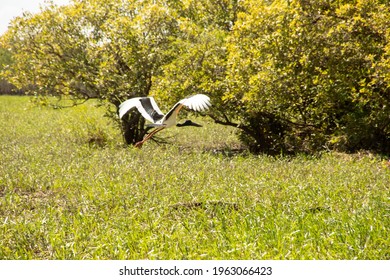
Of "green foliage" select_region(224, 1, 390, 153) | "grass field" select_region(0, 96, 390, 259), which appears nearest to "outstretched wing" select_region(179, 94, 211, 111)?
"grass field" select_region(0, 96, 390, 259)

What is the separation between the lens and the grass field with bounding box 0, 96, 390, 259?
4.48m

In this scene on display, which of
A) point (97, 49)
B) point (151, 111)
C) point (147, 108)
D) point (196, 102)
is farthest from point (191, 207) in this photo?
point (97, 49)

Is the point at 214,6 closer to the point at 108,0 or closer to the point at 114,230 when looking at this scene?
the point at 108,0

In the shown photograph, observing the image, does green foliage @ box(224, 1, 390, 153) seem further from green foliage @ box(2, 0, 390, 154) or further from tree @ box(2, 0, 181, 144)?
tree @ box(2, 0, 181, 144)

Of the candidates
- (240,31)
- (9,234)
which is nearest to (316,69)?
(240,31)

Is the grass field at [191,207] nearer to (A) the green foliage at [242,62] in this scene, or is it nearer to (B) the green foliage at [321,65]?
(B) the green foliage at [321,65]

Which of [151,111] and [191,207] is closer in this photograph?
[191,207]

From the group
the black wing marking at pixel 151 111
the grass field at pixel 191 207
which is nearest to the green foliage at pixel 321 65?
the grass field at pixel 191 207

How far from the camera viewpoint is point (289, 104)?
434 inches

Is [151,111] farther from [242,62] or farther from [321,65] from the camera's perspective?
[321,65]

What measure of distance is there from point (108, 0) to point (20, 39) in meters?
2.61

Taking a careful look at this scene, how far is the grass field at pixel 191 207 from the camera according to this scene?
4.48 m

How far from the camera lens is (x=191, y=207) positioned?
19.6ft

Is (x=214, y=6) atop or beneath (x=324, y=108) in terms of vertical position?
atop
